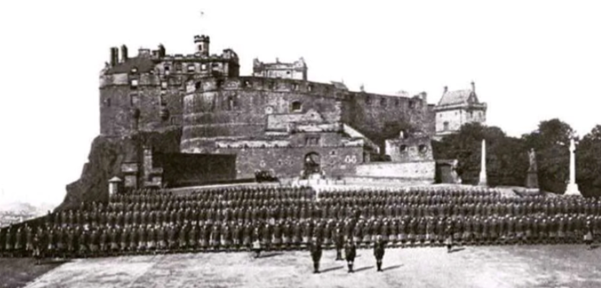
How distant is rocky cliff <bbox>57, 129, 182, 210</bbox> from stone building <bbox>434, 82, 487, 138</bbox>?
2896 cm

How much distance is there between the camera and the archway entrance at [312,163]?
53250 mm

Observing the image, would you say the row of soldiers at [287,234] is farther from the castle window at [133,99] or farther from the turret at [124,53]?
the turret at [124,53]

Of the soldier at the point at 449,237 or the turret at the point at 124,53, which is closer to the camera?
the soldier at the point at 449,237

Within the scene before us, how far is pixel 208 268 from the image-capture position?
21.7 metres

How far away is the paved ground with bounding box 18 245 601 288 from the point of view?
19.3 meters

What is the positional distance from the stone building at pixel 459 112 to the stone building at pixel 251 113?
395 centimetres

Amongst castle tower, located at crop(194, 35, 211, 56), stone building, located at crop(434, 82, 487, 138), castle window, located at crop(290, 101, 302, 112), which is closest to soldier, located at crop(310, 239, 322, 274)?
castle window, located at crop(290, 101, 302, 112)

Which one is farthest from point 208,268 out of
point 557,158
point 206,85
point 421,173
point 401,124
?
point 401,124

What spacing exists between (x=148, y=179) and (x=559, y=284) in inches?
1129

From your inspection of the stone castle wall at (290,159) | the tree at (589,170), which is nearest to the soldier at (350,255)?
the stone castle wall at (290,159)

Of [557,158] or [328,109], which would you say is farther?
[328,109]

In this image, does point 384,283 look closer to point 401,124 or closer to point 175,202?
point 175,202

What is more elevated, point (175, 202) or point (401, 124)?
point (401, 124)

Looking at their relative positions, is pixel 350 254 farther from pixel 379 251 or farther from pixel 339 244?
pixel 339 244
